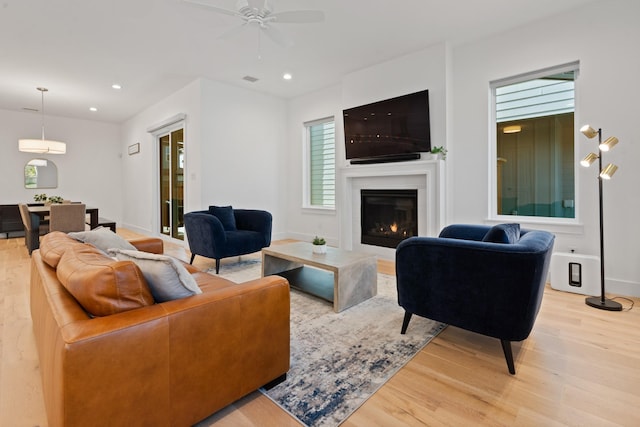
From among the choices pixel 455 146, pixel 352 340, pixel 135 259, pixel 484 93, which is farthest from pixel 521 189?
pixel 135 259

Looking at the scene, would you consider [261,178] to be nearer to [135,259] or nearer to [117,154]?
[135,259]

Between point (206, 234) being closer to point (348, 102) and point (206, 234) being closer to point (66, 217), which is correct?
point (66, 217)

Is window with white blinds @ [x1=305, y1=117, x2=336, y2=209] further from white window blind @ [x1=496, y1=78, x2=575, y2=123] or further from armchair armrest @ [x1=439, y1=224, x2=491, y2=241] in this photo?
armchair armrest @ [x1=439, y1=224, x2=491, y2=241]

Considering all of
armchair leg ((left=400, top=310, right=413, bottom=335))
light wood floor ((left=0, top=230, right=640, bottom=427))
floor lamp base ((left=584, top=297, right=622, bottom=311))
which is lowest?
light wood floor ((left=0, top=230, right=640, bottom=427))

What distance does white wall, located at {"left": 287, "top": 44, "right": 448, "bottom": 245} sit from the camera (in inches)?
158

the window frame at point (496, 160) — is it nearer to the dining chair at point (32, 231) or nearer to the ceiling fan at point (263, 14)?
the ceiling fan at point (263, 14)

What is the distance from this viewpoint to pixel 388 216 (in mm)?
4695

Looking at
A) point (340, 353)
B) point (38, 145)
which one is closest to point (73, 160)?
point (38, 145)

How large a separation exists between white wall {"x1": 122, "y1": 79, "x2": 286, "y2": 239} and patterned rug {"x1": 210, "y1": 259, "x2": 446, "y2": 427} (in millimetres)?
3048

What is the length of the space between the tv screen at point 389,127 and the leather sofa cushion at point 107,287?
370 cm

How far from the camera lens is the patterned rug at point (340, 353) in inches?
59.9

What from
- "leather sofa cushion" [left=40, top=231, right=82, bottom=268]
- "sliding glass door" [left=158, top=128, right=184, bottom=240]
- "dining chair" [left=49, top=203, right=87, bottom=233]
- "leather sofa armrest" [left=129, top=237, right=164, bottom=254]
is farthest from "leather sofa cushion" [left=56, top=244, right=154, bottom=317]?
"sliding glass door" [left=158, top=128, right=184, bottom=240]

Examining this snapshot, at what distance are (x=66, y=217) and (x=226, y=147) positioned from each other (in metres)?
2.54

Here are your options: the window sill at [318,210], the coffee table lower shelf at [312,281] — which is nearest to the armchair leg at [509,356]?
the coffee table lower shelf at [312,281]
